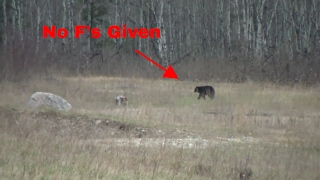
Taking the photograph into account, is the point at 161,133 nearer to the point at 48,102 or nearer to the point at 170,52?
the point at 48,102

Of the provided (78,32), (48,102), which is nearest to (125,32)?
(78,32)

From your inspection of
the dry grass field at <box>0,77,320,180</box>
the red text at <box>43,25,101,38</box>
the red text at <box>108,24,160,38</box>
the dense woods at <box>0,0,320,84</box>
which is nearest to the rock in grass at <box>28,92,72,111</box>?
the dry grass field at <box>0,77,320,180</box>

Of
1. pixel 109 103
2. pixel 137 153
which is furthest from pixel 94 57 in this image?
pixel 137 153

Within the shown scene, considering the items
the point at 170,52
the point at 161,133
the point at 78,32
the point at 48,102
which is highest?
the point at 78,32

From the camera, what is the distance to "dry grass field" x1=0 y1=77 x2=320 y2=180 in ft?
27.3

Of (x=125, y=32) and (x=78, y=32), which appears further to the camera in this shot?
(x=125, y=32)

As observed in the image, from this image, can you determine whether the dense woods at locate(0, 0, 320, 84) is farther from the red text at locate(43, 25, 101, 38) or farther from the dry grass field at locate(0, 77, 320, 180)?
the dry grass field at locate(0, 77, 320, 180)

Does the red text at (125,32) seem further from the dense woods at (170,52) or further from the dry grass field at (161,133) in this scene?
the dry grass field at (161,133)

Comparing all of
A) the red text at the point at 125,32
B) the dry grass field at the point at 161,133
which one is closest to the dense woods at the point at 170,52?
the red text at the point at 125,32

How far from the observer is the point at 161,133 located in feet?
44.3

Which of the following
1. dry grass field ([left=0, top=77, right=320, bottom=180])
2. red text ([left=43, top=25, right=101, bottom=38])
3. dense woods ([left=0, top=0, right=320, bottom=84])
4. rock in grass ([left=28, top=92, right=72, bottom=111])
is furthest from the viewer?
red text ([left=43, top=25, right=101, bottom=38])

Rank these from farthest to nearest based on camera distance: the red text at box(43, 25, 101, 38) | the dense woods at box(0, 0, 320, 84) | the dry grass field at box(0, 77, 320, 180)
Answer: the red text at box(43, 25, 101, 38)
the dense woods at box(0, 0, 320, 84)
the dry grass field at box(0, 77, 320, 180)

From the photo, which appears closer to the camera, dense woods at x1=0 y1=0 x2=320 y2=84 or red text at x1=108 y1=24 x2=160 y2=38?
dense woods at x1=0 y1=0 x2=320 y2=84

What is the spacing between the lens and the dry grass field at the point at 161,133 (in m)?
8.32
